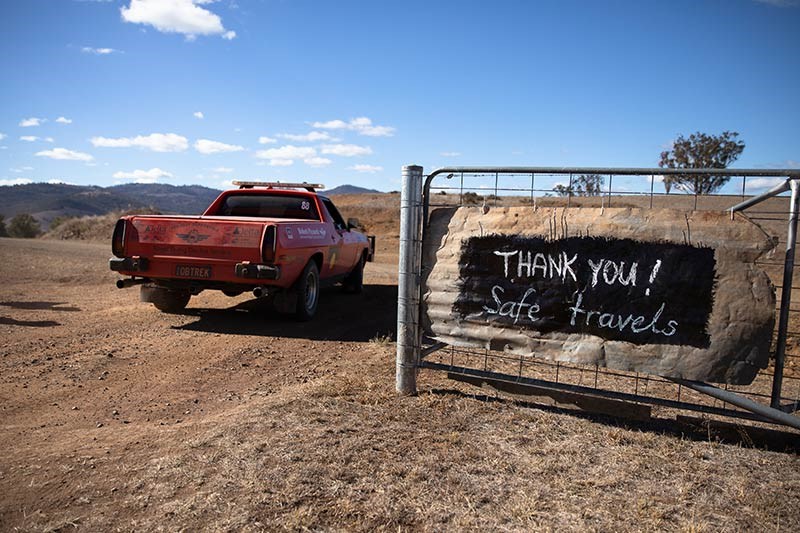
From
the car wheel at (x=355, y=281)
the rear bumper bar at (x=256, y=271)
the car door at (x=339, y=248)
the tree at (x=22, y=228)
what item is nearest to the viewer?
the rear bumper bar at (x=256, y=271)

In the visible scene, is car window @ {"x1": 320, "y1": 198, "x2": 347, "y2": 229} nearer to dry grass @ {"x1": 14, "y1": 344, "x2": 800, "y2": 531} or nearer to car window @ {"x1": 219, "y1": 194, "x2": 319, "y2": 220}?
car window @ {"x1": 219, "y1": 194, "x2": 319, "y2": 220}

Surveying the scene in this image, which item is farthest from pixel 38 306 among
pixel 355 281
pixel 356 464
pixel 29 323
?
pixel 356 464

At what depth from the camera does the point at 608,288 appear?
4.41 meters

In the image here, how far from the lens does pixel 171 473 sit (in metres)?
3.47

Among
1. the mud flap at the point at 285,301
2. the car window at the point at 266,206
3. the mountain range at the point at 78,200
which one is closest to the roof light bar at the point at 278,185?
the car window at the point at 266,206

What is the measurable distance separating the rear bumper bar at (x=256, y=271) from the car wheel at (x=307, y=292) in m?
0.77

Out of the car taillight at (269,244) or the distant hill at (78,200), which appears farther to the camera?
the distant hill at (78,200)

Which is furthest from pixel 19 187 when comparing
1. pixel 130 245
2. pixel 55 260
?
pixel 130 245

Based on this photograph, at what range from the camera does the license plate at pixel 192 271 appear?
24.2 ft

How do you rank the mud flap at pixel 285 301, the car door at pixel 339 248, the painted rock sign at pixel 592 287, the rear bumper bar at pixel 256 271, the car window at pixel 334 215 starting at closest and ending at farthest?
1. the painted rock sign at pixel 592 287
2. the rear bumper bar at pixel 256 271
3. the mud flap at pixel 285 301
4. the car door at pixel 339 248
5. the car window at pixel 334 215

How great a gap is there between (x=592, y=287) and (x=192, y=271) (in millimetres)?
4923

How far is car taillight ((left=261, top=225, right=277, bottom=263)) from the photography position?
715 cm

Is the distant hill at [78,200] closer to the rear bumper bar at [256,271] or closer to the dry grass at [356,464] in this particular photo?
the rear bumper bar at [256,271]

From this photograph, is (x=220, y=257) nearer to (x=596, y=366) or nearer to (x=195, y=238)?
(x=195, y=238)
